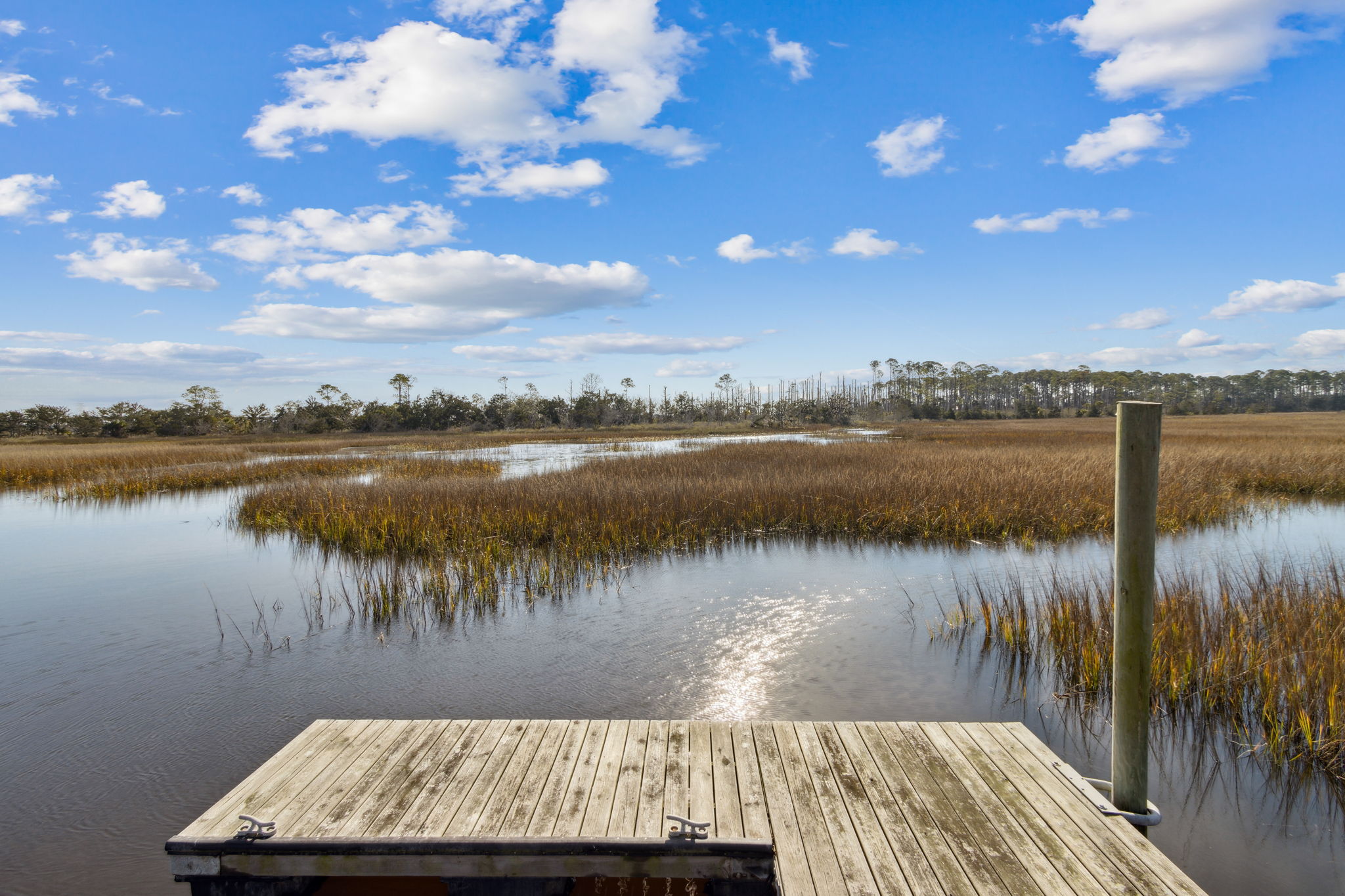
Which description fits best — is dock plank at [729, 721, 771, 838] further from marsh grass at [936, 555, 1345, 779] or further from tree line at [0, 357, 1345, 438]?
tree line at [0, 357, 1345, 438]

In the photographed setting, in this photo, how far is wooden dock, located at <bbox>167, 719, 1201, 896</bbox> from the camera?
2.67 meters

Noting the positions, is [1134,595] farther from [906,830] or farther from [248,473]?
A: [248,473]

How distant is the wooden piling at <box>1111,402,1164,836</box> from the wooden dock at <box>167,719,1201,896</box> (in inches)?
13.1

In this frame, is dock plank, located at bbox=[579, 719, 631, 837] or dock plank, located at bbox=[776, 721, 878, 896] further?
dock plank, located at bbox=[579, 719, 631, 837]

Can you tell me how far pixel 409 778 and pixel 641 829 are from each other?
1.28 metres

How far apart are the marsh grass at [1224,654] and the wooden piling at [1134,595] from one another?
6.49ft

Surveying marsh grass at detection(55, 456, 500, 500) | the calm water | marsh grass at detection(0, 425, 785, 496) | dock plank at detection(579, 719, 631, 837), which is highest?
marsh grass at detection(0, 425, 785, 496)

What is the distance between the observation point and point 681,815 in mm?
3002

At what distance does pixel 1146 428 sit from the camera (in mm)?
3268

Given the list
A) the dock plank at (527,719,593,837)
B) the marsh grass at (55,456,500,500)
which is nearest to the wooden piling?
the dock plank at (527,719,593,837)

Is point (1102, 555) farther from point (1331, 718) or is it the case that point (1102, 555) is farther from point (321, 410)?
point (321, 410)

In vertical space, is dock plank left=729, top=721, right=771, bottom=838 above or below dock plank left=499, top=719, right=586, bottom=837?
below

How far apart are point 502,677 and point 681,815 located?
363cm

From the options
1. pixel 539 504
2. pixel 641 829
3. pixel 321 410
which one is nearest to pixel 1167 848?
pixel 641 829
